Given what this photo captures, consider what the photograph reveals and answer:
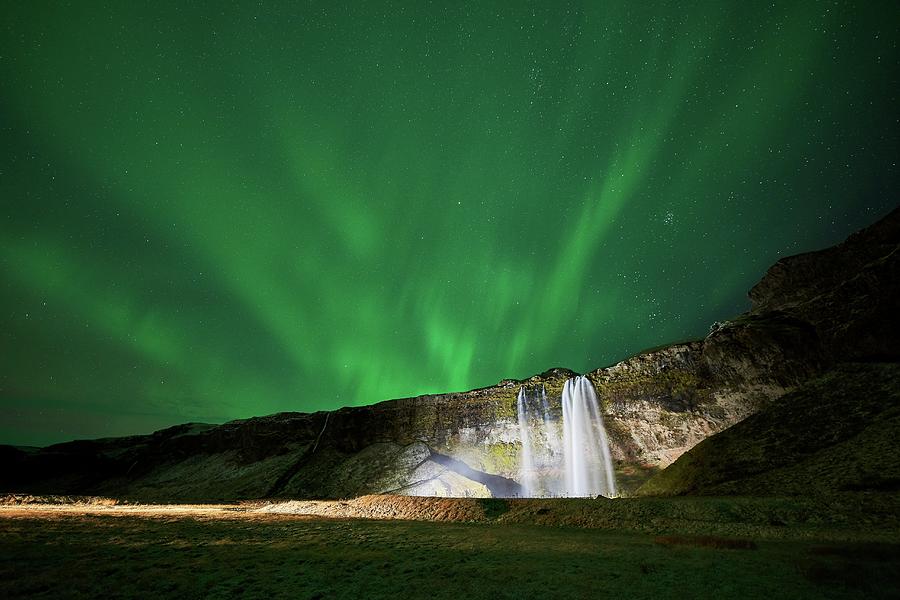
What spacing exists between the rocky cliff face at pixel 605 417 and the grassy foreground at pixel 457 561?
21517 mm

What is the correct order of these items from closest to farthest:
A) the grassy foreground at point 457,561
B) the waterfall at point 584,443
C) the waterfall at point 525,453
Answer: the grassy foreground at point 457,561
the waterfall at point 584,443
the waterfall at point 525,453

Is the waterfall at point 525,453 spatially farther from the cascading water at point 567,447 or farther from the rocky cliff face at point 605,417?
the rocky cliff face at point 605,417

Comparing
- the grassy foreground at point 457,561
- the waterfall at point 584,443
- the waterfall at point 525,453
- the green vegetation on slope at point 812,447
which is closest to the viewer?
the grassy foreground at point 457,561

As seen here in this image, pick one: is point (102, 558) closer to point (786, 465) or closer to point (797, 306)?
point (786, 465)

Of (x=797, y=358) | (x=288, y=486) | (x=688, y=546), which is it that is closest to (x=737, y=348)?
(x=797, y=358)

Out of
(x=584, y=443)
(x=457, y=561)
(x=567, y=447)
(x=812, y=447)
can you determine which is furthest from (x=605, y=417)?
(x=457, y=561)

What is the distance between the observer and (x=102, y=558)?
23.6 feet

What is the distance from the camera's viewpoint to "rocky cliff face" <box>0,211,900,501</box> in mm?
27188

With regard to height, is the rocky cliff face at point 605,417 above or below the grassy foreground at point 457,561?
above

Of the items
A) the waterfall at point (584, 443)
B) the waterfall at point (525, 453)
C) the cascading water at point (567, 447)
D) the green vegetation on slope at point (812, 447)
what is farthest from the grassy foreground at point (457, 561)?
the waterfall at point (525, 453)

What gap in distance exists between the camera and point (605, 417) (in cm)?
4209

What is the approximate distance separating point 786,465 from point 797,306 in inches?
840

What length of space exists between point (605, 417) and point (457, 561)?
39.2 metres

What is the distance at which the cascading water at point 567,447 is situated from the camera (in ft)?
132
